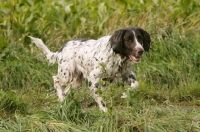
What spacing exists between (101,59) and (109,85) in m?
1.61

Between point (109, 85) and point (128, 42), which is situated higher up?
point (128, 42)

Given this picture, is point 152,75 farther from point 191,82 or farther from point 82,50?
point 82,50

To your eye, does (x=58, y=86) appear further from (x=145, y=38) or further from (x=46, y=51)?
(x=145, y=38)

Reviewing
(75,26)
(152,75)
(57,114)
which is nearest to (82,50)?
(152,75)

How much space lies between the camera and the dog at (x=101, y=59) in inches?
307

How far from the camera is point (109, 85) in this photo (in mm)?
6480

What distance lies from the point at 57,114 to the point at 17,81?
9.73 ft

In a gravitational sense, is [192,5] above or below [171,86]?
above

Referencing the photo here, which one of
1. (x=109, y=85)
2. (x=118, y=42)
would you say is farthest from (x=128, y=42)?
(x=109, y=85)

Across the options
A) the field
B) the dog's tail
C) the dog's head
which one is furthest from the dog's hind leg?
the dog's head

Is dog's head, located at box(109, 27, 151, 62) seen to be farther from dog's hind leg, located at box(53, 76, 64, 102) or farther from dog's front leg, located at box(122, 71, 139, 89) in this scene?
dog's hind leg, located at box(53, 76, 64, 102)

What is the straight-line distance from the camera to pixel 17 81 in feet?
30.9

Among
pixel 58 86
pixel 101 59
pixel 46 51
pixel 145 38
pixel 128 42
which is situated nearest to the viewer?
pixel 128 42

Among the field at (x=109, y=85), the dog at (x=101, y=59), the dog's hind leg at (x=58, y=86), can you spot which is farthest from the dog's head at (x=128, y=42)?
the dog's hind leg at (x=58, y=86)
